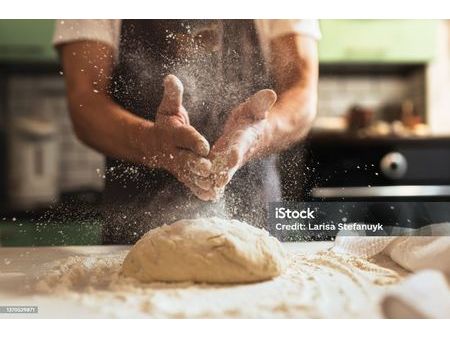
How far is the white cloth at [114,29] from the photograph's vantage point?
3.60ft

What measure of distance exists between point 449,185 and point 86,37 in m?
0.99

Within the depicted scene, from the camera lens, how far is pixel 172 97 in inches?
42.1

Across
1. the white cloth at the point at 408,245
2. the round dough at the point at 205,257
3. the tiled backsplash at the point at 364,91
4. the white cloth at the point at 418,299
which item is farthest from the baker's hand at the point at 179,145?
the tiled backsplash at the point at 364,91

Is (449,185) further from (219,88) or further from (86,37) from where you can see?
(86,37)

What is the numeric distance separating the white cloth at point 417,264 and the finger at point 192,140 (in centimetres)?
34

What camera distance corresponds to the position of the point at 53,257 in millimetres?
1081

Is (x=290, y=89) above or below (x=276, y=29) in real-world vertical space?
below

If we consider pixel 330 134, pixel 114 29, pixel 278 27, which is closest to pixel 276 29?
pixel 278 27

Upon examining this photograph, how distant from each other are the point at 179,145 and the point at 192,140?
34 mm

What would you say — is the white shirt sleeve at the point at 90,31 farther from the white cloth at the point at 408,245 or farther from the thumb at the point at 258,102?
the white cloth at the point at 408,245

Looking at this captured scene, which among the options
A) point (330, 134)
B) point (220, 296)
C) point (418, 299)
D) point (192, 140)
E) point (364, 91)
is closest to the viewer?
point (418, 299)

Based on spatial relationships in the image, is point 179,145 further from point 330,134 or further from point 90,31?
point 330,134

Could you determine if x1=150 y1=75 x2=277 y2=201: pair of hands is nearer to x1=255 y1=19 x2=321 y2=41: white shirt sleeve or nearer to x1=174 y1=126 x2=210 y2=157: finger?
x1=174 y1=126 x2=210 y2=157: finger
